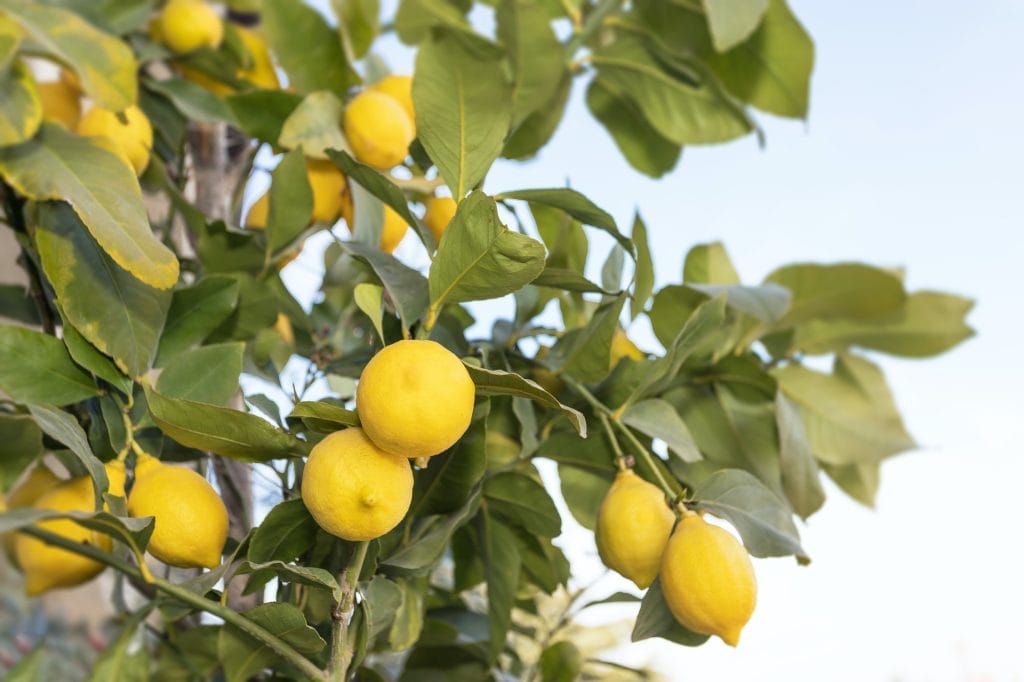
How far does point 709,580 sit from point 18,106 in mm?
451

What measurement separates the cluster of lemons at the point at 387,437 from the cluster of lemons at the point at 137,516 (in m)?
0.09

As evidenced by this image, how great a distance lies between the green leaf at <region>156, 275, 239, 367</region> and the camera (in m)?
0.55

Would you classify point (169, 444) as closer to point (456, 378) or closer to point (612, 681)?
point (456, 378)

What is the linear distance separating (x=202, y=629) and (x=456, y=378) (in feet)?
0.85

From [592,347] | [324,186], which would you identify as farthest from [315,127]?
[592,347]

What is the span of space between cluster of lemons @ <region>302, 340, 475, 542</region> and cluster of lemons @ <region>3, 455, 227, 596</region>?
9 cm

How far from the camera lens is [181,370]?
513mm

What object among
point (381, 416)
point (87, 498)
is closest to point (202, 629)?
point (87, 498)

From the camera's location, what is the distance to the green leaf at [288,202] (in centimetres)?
59

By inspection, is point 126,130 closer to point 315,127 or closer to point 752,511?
point 315,127

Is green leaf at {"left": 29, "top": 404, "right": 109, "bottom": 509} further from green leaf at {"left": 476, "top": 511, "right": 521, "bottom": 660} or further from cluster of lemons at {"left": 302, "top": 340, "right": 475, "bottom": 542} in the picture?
green leaf at {"left": 476, "top": 511, "right": 521, "bottom": 660}

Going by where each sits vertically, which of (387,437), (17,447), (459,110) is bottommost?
(17,447)

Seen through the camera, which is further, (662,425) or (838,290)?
(838,290)

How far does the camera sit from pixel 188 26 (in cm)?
77
